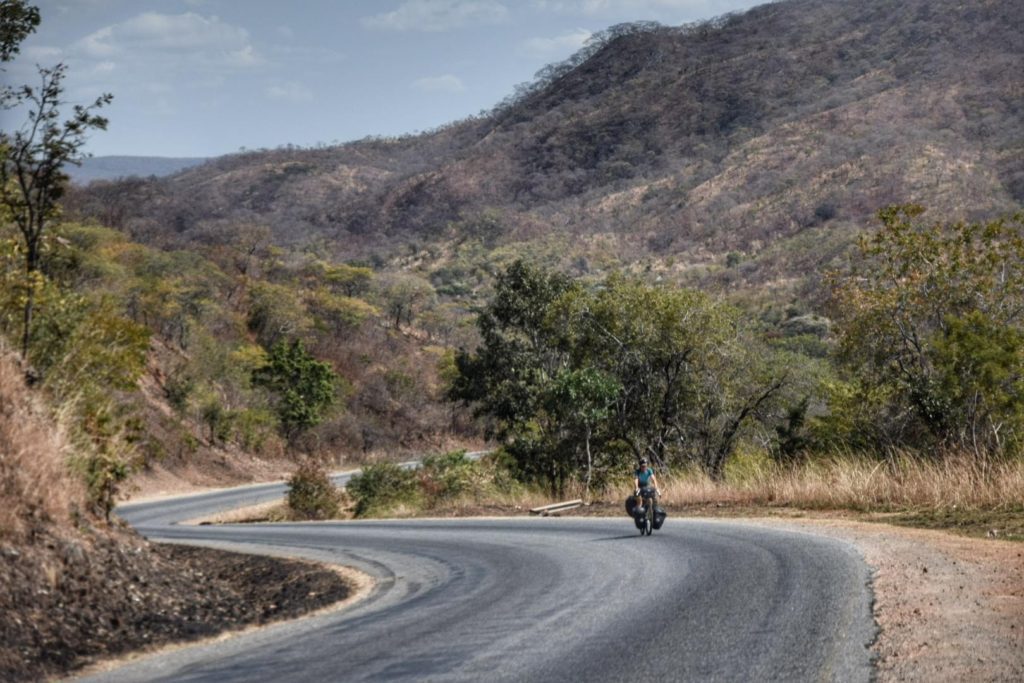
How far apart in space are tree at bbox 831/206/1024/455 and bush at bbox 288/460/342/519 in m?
16.7

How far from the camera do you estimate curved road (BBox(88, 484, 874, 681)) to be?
770 cm

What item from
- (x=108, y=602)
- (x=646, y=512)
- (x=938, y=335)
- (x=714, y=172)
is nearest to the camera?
(x=108, y=602)

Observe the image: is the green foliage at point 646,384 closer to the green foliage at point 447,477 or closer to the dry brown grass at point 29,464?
the green foliage at point 447,477

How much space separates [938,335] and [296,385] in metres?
40.3

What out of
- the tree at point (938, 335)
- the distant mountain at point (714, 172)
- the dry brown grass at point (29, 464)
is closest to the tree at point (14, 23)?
the dry brown grass at point (29, 464)

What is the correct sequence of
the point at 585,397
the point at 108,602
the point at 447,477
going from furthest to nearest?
1. the point at 447,477
2. the point at 585,397
3. the point at 108,602

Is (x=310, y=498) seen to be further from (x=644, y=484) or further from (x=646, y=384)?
(x=644, y=484)

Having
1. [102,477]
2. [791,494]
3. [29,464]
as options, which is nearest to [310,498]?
[791,494]

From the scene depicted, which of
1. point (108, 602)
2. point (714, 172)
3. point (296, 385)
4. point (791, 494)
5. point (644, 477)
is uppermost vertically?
point (714, 172)

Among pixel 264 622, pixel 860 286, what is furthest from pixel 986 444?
pixel 264 622

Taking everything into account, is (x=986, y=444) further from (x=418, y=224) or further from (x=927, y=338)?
(x=418, y=224)

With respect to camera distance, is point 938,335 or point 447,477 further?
point 447,477

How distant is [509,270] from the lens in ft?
115

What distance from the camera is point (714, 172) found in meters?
148
